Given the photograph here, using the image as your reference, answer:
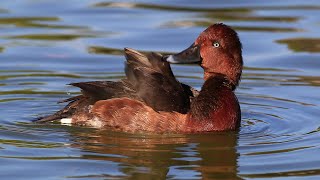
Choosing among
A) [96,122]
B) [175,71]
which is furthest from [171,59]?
[175,71]

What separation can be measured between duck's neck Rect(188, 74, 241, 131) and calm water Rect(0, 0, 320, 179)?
0.40 feet

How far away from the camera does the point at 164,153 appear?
28.7ft

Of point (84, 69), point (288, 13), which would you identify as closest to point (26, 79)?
point (84, 69)

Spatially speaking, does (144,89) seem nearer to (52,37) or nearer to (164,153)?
(164,153)

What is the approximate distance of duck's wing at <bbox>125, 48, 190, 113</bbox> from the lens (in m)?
9.39

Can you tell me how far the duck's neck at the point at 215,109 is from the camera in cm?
942

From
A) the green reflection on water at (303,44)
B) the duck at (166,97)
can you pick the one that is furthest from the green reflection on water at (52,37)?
the duck at (166,97)

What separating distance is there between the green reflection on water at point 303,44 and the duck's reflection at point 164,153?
4193 mm

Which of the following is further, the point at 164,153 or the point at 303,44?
the point at 303,44

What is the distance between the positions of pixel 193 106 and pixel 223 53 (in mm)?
636

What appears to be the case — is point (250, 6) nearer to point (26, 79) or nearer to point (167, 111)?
point (26, 79)

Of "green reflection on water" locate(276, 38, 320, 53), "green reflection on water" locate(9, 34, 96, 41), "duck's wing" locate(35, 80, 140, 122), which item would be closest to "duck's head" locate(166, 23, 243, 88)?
"duck's wing" locate(35, 80, 140, 122)

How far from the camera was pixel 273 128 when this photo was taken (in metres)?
9.81

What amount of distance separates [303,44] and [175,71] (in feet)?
Answer: 7.23
